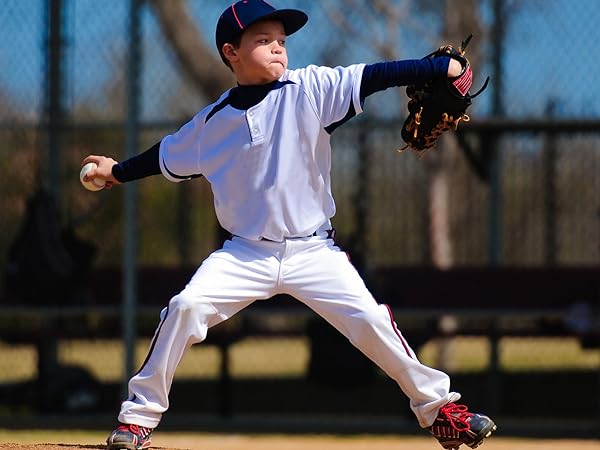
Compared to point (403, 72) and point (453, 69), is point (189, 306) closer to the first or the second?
point (403, 72)

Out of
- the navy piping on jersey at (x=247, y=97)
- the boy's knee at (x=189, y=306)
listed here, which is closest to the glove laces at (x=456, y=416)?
the boy's knee at (x=189, y=306)

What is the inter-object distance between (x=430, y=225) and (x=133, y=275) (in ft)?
6.44

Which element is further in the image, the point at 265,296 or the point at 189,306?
the point at 265,296

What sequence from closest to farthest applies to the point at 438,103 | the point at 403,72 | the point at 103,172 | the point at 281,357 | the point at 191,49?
the point at 403,72 < the point at 438,103 < the point at 103,172 < the point at 191,49 < the point at 281,357

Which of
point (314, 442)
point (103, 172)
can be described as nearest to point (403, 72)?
point (103, 172)

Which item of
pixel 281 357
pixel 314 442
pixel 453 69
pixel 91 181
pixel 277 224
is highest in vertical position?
pixel 453 69

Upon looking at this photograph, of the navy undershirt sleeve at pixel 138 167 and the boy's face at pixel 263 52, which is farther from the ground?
the boy's face at pixel 263 52

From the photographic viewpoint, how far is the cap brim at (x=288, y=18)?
4149mm

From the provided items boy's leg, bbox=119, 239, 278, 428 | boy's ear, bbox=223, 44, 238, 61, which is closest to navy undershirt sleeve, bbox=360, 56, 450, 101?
boy's ear, bbox=223, 44, 238, 61

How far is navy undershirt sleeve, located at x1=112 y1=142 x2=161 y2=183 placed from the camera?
173 inches

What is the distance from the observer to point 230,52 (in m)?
Answer: 4.25

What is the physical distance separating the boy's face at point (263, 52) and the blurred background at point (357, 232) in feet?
10.4

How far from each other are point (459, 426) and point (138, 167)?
1.45m

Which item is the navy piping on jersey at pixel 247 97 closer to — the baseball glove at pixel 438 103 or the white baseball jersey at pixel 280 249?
the white baseball jersey at pixel 280 249
